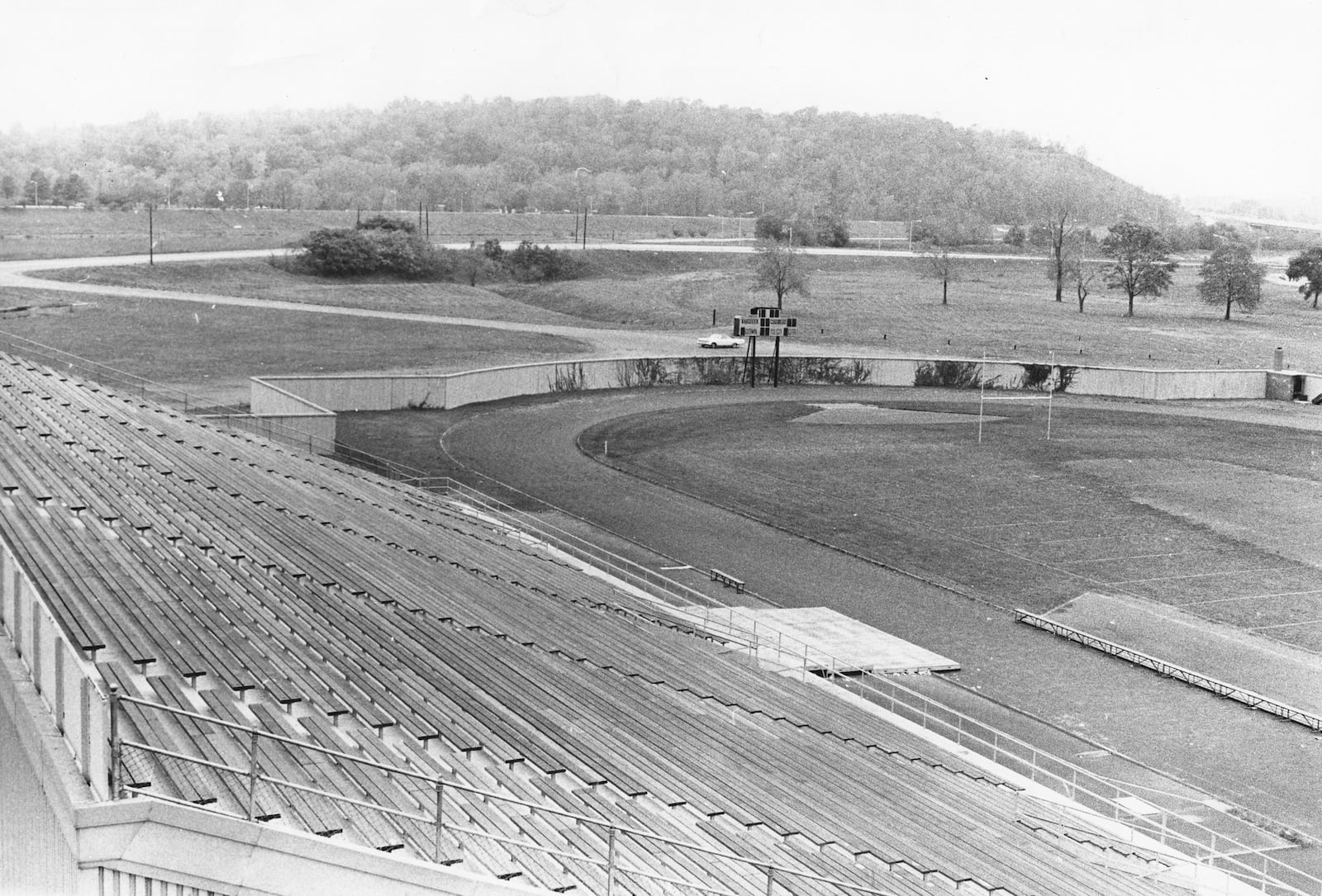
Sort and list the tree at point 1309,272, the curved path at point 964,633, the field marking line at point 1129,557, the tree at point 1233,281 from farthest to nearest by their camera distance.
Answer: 1. the tree at point 1233,281
2. the tree at point 1309,272
3. the field marking line at point 1129,557
4. the curved path at point 964,633

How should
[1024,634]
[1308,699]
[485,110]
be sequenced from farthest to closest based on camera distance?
[485,110]
[1024,634]
[1308,699]

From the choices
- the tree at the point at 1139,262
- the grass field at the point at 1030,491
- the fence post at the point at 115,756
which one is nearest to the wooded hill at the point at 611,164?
the tree at the point at 1139,262

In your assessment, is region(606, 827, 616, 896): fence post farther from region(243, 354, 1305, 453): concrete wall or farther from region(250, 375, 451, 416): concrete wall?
region(243, 354, 1305, 453): concrete wall

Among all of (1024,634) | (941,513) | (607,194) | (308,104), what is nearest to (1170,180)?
(607,194)

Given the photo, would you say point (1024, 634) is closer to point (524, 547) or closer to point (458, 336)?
point (524, 547)

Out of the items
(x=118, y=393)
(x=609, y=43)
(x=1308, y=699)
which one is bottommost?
(x=1308, y=699)

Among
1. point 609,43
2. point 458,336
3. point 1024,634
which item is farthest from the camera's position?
point 609,43

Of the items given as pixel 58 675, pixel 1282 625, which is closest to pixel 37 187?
pixel 1282 625

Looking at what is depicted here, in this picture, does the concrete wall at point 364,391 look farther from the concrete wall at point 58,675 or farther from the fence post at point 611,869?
the fence post at point 611,869
